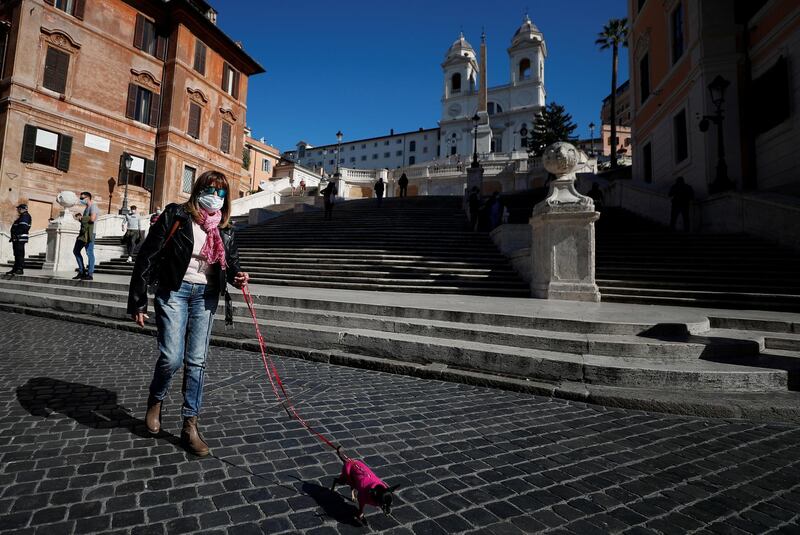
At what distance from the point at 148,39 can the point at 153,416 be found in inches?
1158

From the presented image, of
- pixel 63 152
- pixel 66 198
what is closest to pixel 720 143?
pixel 66 198

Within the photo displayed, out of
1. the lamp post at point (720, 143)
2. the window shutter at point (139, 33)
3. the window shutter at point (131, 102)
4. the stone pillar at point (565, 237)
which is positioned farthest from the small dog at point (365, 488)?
the window shutter at point (139, 33)

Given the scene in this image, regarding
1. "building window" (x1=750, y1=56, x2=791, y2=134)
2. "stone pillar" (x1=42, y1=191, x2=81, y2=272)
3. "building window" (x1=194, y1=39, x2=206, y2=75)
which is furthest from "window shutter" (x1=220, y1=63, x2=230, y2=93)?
"building window" (x1=750, y1=56, x2=791, y2=134)

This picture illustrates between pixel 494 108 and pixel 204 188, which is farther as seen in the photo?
pixel 494 108

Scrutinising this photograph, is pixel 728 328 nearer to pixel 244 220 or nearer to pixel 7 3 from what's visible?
pixel 244 220

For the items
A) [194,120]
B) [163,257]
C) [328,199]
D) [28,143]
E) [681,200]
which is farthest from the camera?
[194,120]

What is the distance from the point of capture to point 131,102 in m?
22.9

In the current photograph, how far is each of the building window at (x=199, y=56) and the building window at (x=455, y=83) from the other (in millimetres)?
53896

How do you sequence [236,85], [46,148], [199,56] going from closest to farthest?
[46,148], [199,56], [236,85]

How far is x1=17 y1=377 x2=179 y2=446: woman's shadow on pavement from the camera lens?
3010 mm

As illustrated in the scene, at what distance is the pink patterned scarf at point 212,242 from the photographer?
Result: 9.55 ft

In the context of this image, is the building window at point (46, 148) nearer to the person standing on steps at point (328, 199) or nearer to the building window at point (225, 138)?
the building window at point (225, 138)

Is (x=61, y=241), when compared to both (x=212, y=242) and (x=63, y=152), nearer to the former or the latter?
(x=63, y=152)

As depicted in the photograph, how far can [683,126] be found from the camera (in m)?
15.6
